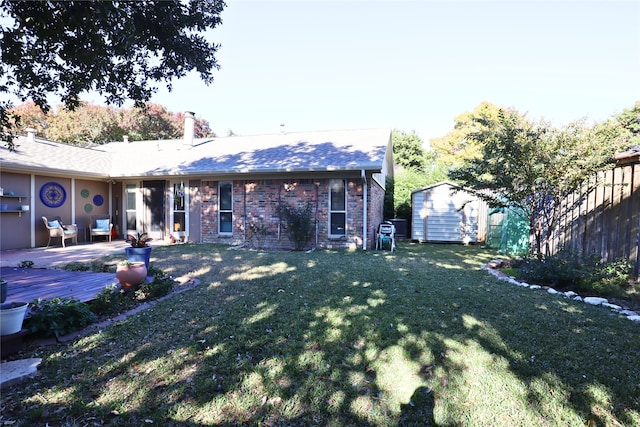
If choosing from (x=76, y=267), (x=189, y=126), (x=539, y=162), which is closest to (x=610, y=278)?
(x=539, y=162)

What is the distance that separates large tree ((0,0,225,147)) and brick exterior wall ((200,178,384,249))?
5919mm

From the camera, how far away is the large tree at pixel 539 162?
236 inches

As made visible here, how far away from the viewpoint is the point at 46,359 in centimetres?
297

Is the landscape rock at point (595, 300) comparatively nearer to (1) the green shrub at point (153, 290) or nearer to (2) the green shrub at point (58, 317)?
(1) the green shrub at point (153, 290)

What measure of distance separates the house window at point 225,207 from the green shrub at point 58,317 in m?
7.96

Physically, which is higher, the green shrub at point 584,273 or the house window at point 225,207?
the house window at point 225,207

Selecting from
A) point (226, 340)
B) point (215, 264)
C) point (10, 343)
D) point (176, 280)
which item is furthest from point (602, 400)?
point (215, 264)

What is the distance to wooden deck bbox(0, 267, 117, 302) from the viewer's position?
4.55 meters

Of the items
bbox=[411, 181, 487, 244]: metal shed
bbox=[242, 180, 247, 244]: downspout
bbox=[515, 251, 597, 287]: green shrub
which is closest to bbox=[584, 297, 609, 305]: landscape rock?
bbox=[515, 251, 597, 287]: green shrub

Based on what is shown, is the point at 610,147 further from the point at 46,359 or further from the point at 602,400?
the point at 46,359

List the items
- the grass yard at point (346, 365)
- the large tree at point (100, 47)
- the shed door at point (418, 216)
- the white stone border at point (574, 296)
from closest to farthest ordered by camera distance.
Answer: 1. the grass yard at point (346, 365)
2. the large tree at point (100, 47)
3. the white stone border at point (574, 296)
4. the shed door at point (418, 216)

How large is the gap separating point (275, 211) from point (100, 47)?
289 inches

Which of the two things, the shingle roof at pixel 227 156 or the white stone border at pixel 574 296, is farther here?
the shingle roof at pixel 227 156

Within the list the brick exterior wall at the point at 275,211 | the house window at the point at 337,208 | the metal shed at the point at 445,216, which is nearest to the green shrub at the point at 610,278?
the brick exterior wall at the point at 275,211
